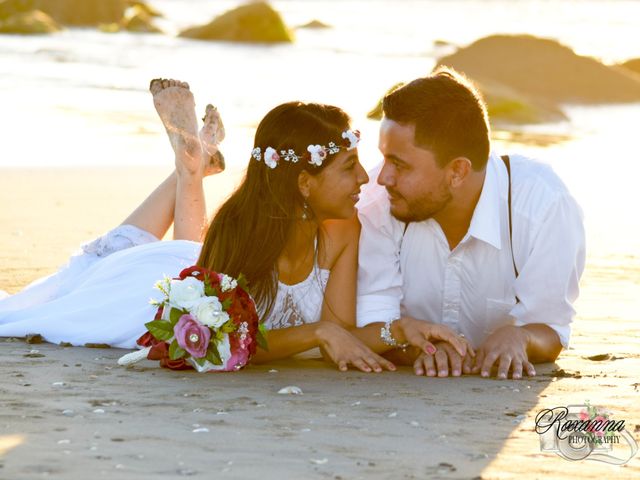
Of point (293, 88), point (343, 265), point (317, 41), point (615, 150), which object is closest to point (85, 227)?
point (343, 265)

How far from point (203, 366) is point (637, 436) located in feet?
6.68

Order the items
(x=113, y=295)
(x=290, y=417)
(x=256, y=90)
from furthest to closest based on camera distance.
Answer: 1. (x=256, y=90)
2. (x=113, y=295)
3. (x=290, y=417)

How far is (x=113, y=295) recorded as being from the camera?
22.9 ft

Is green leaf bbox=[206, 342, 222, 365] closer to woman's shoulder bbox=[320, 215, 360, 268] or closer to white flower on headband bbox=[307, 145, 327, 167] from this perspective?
woman's shoulder bbox=[320, 215, 360, 268]

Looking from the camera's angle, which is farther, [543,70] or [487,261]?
[543,70]

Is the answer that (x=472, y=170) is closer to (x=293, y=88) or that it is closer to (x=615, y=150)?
(x=615, y=150)

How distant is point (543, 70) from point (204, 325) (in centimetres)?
1974

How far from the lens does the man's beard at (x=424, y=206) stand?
232 inches

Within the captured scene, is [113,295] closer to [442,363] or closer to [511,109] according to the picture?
[442,363]

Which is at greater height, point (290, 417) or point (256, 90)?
point (256, 90)

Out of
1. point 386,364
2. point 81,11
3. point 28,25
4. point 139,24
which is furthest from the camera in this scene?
point 81,11

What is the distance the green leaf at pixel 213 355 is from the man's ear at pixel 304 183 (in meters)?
0.93

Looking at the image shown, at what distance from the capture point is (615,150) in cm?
1576

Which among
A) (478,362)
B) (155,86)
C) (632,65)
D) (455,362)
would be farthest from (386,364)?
(632,65)
